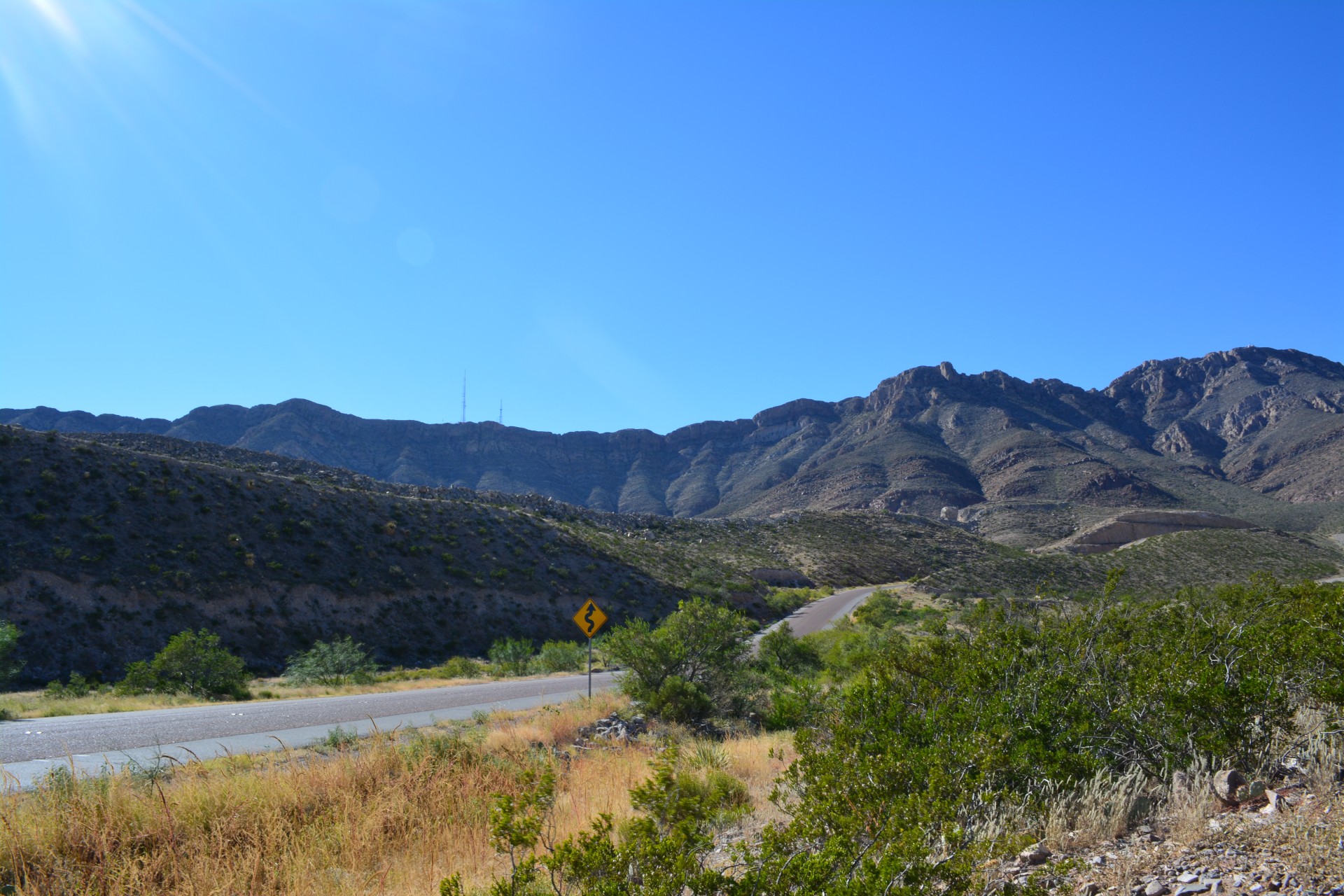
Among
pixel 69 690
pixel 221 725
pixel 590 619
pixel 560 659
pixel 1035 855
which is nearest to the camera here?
pixel 1035 855

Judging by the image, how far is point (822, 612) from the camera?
42.2 m

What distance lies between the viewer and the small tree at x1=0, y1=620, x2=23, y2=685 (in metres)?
20.4

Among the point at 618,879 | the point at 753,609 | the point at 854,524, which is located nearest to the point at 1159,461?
the point at 854,524

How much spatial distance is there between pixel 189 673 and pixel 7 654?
22.7ft

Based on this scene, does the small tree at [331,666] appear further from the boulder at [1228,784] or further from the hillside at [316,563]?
the boulder at [1228,784]

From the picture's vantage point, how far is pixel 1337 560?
5794 centimetres

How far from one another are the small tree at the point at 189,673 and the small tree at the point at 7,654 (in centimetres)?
326

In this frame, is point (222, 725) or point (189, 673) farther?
point (189, 673)

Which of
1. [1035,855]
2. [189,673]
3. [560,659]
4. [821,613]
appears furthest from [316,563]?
[1035,855]

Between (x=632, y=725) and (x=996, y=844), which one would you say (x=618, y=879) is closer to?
(x=996, y=844)

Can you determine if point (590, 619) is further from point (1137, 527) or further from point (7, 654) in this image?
point (1137, 527)

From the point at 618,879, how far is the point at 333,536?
39.3 metres

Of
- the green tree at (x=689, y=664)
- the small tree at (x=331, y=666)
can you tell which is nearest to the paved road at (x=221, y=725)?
the green tree at (x=689, y=664)

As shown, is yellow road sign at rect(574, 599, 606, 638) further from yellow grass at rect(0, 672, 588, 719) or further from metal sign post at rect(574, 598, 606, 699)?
yellow grass at rect(0, 672, 588, 719)
